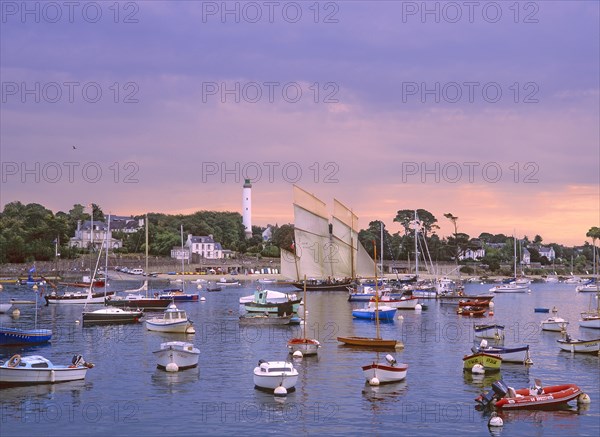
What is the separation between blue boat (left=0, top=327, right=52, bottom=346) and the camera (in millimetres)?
65938

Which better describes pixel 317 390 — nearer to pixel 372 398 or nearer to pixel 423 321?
pixel 372 398

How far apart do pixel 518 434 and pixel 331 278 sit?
130 meters

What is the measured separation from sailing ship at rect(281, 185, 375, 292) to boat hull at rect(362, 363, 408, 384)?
99.1m

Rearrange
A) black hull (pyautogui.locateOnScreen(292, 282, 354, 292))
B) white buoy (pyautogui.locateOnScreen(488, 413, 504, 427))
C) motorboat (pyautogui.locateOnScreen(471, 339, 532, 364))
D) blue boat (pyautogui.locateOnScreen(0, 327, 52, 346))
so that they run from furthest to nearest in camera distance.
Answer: black hull (pyautogui.locateOnScreen(292, 282, 354, 292)) → blue boat (pyautogui.locateOnScreen(0, 327, 52, 346)) → motorboat (pyautogui.locateOnScreen(471, 339, 532, 364)) → white buoy (pyautogui.locateOnScreen(488, 413, 504, 427))

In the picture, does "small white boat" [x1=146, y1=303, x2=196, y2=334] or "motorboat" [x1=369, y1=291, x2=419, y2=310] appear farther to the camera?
"motorboat" [x1=369, y1=291, x2=419, y2=310]

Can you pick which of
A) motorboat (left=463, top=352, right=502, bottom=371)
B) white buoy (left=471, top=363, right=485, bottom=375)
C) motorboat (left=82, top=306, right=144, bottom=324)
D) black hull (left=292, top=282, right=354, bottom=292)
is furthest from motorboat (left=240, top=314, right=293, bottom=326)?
black hull (left=292, top=282, right=354, bottom=292)

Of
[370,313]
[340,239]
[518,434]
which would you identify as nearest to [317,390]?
[518,434]

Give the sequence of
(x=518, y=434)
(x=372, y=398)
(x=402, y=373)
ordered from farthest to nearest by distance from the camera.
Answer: (x=402, y=373) → (x=372, y=398) → (x=518, y=434)

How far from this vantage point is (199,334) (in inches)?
3098

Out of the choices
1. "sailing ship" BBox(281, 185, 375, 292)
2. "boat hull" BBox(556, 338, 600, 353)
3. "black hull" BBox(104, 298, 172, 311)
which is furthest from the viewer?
"sailing ship" BBox(281, 185, 375, 292)

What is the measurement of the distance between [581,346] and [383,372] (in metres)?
22.3

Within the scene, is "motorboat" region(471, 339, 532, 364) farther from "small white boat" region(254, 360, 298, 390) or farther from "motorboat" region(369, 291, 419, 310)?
"motorboat" region(369, 291, 419, 310)

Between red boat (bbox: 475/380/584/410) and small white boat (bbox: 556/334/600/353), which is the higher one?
small white boat (bbox: 556/334/600/353)

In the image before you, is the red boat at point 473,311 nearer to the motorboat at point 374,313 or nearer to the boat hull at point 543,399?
the motorboat at point 374,313
